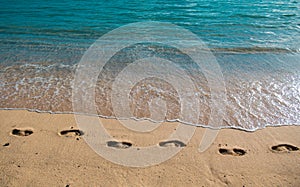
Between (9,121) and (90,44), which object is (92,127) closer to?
(9,121)

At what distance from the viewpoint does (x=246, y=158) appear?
366 cm

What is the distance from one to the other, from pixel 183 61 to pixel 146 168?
4255 millimetres

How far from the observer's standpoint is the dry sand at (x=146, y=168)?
10.7 ft

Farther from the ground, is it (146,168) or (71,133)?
(71,133)

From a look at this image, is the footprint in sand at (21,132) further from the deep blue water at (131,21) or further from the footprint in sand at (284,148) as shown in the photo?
the footprint in sand at (284,148)

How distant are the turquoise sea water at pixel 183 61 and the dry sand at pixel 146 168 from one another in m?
0.49

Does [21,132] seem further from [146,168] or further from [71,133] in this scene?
[146,168]

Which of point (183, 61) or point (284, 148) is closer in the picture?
point (284, 148)

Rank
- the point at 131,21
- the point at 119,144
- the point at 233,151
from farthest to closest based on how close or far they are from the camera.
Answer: the point at 131,21, the point at 119,144, the point at 233,151

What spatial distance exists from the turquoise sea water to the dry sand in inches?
19.4

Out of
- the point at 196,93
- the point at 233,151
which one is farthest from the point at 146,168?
the point at 196,93

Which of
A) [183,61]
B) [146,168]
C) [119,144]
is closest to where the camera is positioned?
[146,168]

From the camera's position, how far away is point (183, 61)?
281 inches

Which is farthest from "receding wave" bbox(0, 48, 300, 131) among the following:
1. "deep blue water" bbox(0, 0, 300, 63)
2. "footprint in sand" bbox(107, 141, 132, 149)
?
"deep blue water" bbox(0, 0, 300, 63)
